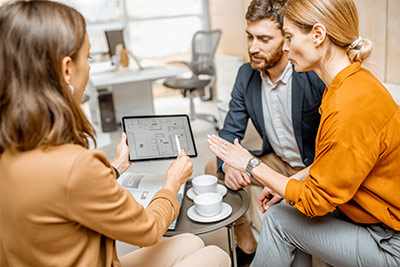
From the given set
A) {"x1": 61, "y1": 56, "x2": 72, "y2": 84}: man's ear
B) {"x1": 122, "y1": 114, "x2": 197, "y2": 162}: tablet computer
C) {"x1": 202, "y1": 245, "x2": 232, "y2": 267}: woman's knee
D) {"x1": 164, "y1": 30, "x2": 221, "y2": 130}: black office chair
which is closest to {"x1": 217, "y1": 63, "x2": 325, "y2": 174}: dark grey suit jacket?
{"x1": 122, "y1": 114, "x2": 197, "y2": 162}: tablet computer

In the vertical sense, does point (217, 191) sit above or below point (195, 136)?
above

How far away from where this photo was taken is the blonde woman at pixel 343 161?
1040mm

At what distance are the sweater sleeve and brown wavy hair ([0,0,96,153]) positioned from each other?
9 cm

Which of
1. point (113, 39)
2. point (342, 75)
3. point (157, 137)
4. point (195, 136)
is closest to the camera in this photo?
point (342, 75)

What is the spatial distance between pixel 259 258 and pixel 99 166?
28.9 inches

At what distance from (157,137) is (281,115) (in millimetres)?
622

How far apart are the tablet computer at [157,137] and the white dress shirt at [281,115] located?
474mm

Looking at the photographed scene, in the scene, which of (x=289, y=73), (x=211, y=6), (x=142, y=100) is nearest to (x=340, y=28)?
(x=289, y=73)

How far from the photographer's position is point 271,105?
1787 millimetres

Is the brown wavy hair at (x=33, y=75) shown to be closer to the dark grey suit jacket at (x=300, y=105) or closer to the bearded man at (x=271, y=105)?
the bearded man at (x=271, y=105)

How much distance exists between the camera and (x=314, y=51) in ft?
3.88

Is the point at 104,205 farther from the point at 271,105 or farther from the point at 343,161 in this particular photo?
the point at 271,105

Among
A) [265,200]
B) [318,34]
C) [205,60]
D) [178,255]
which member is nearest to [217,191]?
[265,200]

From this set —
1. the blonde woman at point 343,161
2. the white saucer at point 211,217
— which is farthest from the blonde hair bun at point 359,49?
the white saucer at point 211,217
